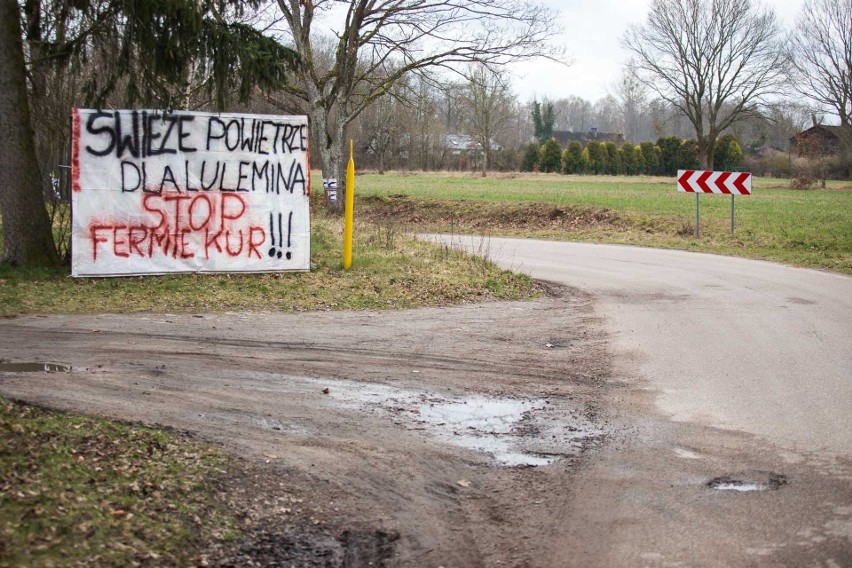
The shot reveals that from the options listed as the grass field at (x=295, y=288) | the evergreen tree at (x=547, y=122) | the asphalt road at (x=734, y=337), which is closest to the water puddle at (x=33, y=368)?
the grass field at (x=295, y=288)

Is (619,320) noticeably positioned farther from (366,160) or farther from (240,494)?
(366,160)

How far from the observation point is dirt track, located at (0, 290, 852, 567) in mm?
4449

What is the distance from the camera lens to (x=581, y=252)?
66.6 ft

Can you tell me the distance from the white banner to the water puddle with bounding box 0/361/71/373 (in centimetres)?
513

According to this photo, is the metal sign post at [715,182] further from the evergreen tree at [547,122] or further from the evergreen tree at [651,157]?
the evergreen tree at [547,122]

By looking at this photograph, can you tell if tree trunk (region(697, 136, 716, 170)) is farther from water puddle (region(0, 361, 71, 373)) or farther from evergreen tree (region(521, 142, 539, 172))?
water puddle (region(0, 361, 71, 373))

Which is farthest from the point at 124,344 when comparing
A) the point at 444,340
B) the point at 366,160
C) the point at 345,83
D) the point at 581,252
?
the point at 366,160

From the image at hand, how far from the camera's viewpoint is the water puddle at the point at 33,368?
6.91 metres

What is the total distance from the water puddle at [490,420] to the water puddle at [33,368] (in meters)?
2.17

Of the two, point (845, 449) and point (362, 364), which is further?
point (362, 364)

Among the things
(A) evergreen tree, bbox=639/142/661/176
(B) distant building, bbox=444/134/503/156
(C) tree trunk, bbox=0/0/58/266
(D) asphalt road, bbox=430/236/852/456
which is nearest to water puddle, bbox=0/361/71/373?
(D) asphalt road, bbox=430/236/852/456

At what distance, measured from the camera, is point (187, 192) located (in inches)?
492

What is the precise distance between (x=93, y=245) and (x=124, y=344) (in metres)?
4.32

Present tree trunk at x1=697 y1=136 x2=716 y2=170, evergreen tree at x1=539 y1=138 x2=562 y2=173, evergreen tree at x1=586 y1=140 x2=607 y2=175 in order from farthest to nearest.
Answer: evergreen tree at x1=539 y1=138 x2=562 y2=173 < evergreen tree at x1=586 y1=140 x2=607 y2=175 < tree trunk at x1=697 y1=136 x2=716 y2=170
